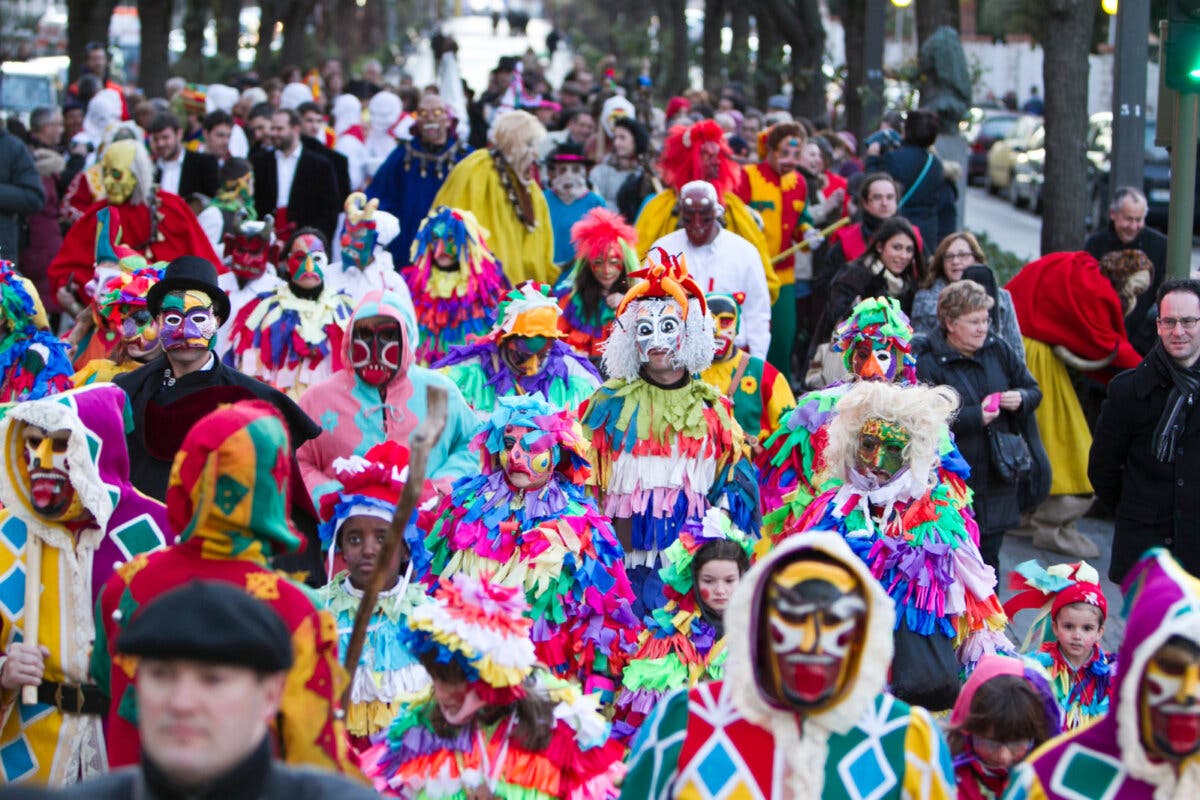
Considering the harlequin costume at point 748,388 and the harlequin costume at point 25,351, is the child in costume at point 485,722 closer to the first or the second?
the harlequin costume at point 25,351

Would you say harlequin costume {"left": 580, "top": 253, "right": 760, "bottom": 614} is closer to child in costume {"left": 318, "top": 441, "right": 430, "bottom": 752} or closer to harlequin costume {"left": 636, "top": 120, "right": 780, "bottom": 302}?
child in costume {"left": 318, "top": 441, "right": 430, "bottom": 752}

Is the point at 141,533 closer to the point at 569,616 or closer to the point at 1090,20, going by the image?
the point at 569,616

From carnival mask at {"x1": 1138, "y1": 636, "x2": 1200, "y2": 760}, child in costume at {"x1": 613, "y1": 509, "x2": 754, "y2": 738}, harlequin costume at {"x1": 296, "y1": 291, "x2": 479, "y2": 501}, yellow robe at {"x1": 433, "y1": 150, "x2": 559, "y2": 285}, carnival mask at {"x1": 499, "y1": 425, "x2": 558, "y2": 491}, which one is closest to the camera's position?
carnival mask at {"x1": 1138, "y1": 636, "x2": 1200, "y2": 760}

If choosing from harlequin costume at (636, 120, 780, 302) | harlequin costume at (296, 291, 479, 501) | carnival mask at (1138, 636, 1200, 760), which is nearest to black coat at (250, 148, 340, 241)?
harlequin costume at (636, 120, 780, 302)

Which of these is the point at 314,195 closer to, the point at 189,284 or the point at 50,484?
the point at 189,284

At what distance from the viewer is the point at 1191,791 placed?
13.8 feet

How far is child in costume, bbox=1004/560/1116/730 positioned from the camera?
6.92 m

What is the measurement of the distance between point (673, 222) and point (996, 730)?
7.43 meters

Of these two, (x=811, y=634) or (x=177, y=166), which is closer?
(x=811, y=634)

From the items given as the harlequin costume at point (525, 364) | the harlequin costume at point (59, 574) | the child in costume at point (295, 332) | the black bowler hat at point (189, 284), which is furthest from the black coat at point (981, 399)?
the harlequin costume at point (59, 574)

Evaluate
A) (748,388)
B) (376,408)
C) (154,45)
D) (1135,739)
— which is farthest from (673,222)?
(154,45)

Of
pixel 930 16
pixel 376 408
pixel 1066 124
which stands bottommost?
pixel 376 408

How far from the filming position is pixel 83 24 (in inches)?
1049

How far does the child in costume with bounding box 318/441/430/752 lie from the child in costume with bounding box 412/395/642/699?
1.03 feet
